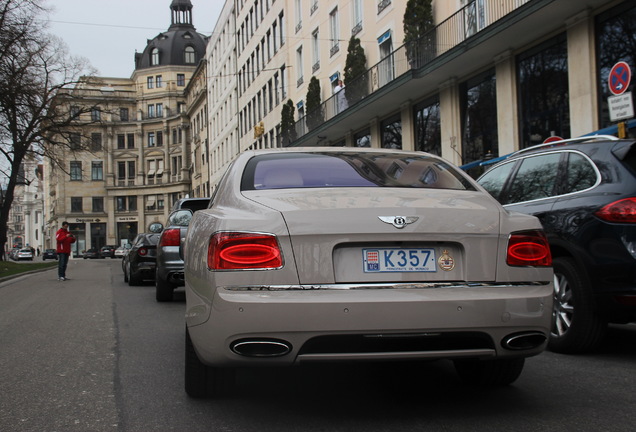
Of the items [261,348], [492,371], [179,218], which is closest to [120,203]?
[179,218]

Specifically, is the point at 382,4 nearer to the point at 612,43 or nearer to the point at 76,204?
the point at 612,43

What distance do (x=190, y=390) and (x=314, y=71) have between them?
1305 inches

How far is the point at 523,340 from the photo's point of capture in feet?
12.2

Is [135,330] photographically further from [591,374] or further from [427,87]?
[427,87]

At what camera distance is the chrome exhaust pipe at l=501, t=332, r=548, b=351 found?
3670mm

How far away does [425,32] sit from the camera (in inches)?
861

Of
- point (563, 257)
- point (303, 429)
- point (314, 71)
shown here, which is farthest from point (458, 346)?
point (314, 71)

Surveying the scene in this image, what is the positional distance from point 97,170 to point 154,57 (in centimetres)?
1755

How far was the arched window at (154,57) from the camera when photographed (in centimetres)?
9862

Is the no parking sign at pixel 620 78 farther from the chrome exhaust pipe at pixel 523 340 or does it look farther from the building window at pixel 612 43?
the chrome exhaust pipe at pixel 523 340

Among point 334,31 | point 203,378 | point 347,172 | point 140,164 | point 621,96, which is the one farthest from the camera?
point 140,164

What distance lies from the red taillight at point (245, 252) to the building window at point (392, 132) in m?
22.4

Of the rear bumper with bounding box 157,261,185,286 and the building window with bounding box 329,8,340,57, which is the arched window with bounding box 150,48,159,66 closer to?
the building window with bounding box 329,8,340,57

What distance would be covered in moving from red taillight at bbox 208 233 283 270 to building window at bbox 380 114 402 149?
22435 mm
